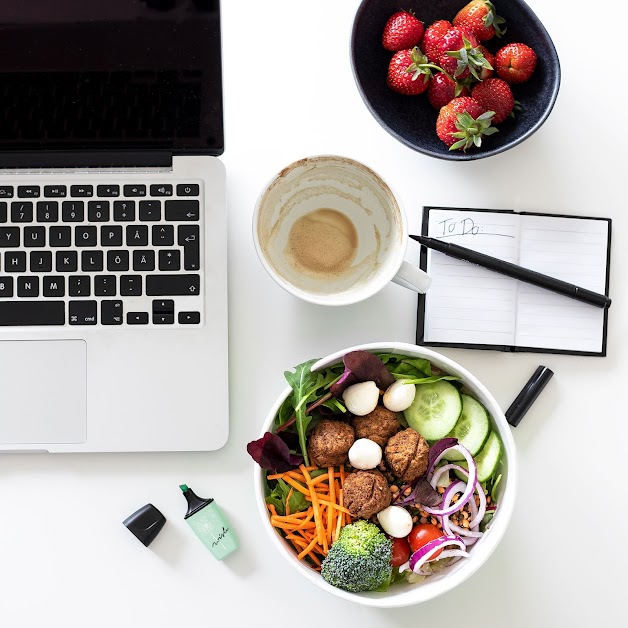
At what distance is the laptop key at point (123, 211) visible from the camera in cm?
78

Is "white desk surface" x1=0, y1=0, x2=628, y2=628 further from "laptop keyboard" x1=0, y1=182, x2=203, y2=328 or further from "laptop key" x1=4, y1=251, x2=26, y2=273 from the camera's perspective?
"laptop key" x1=4, y1=251, x2=26, y2=273

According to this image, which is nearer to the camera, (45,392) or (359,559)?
(359,559)

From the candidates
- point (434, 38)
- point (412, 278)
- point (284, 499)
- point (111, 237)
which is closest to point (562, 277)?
point (412, 278)

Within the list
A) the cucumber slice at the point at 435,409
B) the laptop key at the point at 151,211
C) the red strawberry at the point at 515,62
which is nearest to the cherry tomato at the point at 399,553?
the cucumber slice at the point at 435,409

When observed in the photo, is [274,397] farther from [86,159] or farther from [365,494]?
[86,159]

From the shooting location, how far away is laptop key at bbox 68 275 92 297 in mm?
772

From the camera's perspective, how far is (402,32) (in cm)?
80

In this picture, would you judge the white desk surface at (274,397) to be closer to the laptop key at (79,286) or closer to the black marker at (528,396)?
the black marker at (528,396)

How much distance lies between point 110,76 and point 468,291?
46 centimetres

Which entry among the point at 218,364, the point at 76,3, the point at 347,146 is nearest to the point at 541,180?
the point at 347,146

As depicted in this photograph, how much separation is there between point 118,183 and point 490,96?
42 centimetres

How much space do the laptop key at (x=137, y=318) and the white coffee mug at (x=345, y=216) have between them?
15 cm

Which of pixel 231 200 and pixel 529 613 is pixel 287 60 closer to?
pixel 231 200

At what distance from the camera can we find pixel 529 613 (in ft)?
2.74
